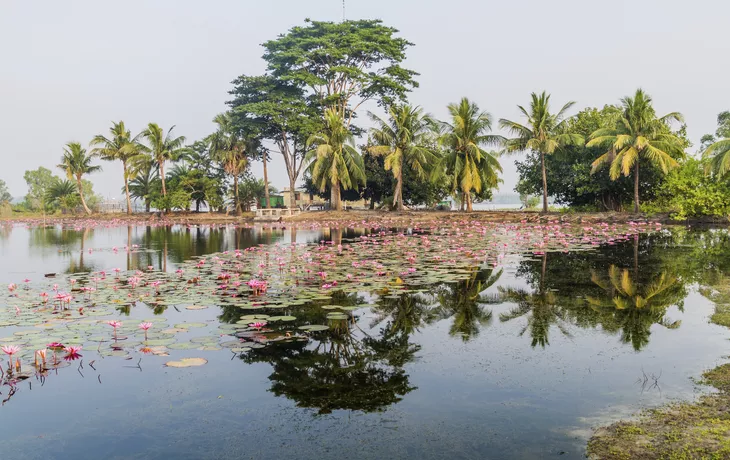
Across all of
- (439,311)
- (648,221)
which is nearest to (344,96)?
(648,221)

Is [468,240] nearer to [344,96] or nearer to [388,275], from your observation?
[388,275]

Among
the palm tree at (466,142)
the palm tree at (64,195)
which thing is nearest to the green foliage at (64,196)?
the palm tree at (64,195)

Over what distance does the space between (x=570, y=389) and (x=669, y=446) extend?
117 centimetres

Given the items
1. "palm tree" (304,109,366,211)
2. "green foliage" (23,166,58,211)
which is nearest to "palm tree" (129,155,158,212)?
"palm tree" (304,109,366,211)

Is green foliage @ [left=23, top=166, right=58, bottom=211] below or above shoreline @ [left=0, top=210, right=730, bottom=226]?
above

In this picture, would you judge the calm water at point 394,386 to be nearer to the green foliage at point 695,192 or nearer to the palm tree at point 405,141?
the green foliage at point 695,192

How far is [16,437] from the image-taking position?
12.8ft

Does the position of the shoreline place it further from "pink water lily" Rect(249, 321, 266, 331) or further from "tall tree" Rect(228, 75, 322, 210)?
"pink water lily" Rect(249, 321, 266, 331)

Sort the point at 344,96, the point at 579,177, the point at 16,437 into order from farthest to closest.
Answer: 1. the point at 344,96
2. the point at 579,177
3. the point at 16,437

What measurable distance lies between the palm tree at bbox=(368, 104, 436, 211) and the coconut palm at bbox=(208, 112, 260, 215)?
12566 millimetres

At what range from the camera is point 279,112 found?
1594 inches

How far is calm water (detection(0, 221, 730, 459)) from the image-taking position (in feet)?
12.4

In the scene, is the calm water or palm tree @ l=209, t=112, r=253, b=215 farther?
palm tree @ l=209, t=112, r=253, b=215

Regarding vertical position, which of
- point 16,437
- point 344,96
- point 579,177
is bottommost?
point 16,437
